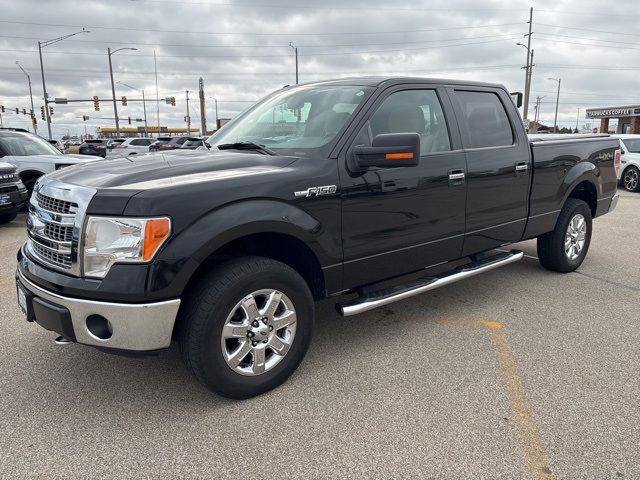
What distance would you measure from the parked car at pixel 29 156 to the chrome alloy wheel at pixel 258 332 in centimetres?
791

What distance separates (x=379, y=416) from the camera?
9.33 feet

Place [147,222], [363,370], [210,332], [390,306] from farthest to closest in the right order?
[390,306] < [363,370] < [210,332] < [147,222]

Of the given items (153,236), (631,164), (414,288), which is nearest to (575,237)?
(414,288)

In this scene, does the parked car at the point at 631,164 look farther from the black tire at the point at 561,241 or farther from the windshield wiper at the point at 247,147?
the windshield wiper at the point at 247,147

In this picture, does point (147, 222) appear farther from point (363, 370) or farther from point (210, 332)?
point (363, 370)

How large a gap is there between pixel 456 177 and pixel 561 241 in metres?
2.12

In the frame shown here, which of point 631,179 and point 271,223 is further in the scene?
point 631,179

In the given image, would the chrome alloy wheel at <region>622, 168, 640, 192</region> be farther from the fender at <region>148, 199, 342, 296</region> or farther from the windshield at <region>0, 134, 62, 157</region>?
the windshield at <region>0, 134, 62, 157</region>

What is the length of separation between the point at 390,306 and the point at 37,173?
8.17 meters

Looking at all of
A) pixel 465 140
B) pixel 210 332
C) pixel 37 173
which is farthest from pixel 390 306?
pixel 37 173

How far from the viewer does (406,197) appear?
3604mm

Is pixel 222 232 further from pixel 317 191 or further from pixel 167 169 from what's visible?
pixel 317 191

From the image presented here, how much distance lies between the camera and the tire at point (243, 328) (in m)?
2.73

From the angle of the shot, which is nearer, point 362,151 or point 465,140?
point 362,151
